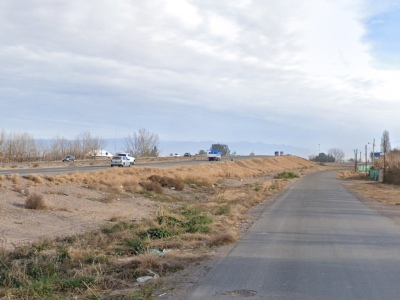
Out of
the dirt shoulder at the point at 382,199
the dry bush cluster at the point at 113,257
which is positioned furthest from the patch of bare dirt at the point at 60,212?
the dirt shoulder at the point at 382,199

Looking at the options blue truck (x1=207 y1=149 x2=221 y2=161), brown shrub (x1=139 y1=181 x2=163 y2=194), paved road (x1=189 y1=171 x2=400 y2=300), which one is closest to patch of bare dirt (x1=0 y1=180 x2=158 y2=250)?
brown shrub (x1=139 y1=181 x2=163 y2=194)

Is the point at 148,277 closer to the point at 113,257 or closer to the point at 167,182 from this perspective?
the point at 113,257

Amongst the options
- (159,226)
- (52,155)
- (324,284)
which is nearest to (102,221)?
(159,226)

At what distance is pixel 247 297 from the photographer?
8.71 metres

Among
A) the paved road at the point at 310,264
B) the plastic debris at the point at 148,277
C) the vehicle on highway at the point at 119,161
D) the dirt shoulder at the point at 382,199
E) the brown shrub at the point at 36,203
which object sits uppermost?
the vehicle on highway at the point at 119,161

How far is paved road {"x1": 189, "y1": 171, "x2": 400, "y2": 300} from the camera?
908 cm

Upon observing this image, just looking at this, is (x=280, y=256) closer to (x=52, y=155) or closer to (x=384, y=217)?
(x=384, y=217)

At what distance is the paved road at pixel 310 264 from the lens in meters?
9.08

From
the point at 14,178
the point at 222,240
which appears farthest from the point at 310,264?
the point at 14,178

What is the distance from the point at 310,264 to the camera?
1172 cm

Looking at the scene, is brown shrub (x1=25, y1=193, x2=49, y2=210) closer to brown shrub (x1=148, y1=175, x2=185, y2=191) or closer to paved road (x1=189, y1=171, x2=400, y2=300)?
paved road (x1=189, y1=171, x2=400, y2=300)

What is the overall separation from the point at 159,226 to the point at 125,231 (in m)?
1.16

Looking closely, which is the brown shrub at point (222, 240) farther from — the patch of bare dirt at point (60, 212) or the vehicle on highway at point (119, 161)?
the vehicle on highway at point (119, 161)

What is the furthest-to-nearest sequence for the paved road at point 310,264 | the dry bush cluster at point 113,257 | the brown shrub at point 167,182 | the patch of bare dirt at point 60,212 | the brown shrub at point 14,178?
the brown shrub at point 167,182
the brown shrub at point 14,178
the patch of bare dirt at point 60,212
the dry bush cluster at point 113,257
the paved road at point 310,264
